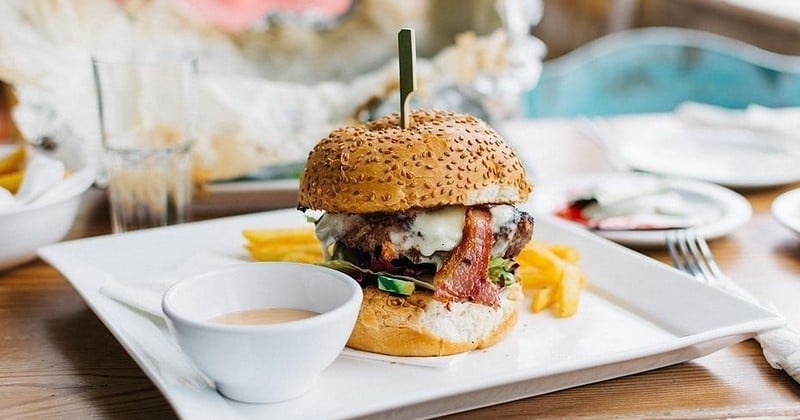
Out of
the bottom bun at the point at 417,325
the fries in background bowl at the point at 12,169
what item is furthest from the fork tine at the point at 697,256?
the fries in background bowl at the point at 12,169

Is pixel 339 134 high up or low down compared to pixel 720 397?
up

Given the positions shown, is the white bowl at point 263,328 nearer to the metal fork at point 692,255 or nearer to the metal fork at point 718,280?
the metal fork at point 718,280

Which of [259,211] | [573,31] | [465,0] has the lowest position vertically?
[573,31]

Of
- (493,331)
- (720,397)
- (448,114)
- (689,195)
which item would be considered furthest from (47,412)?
(689,195)

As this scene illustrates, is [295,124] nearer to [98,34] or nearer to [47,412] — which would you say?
[98,34]

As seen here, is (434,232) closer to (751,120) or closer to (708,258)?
(708,258)

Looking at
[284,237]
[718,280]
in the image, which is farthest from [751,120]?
[284,237]

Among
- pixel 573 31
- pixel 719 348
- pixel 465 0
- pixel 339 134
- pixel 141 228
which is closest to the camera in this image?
pixel 719 348

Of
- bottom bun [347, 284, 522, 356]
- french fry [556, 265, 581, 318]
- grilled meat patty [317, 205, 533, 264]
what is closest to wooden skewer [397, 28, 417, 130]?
grilled meat patty [317, 205, 533, 264]
